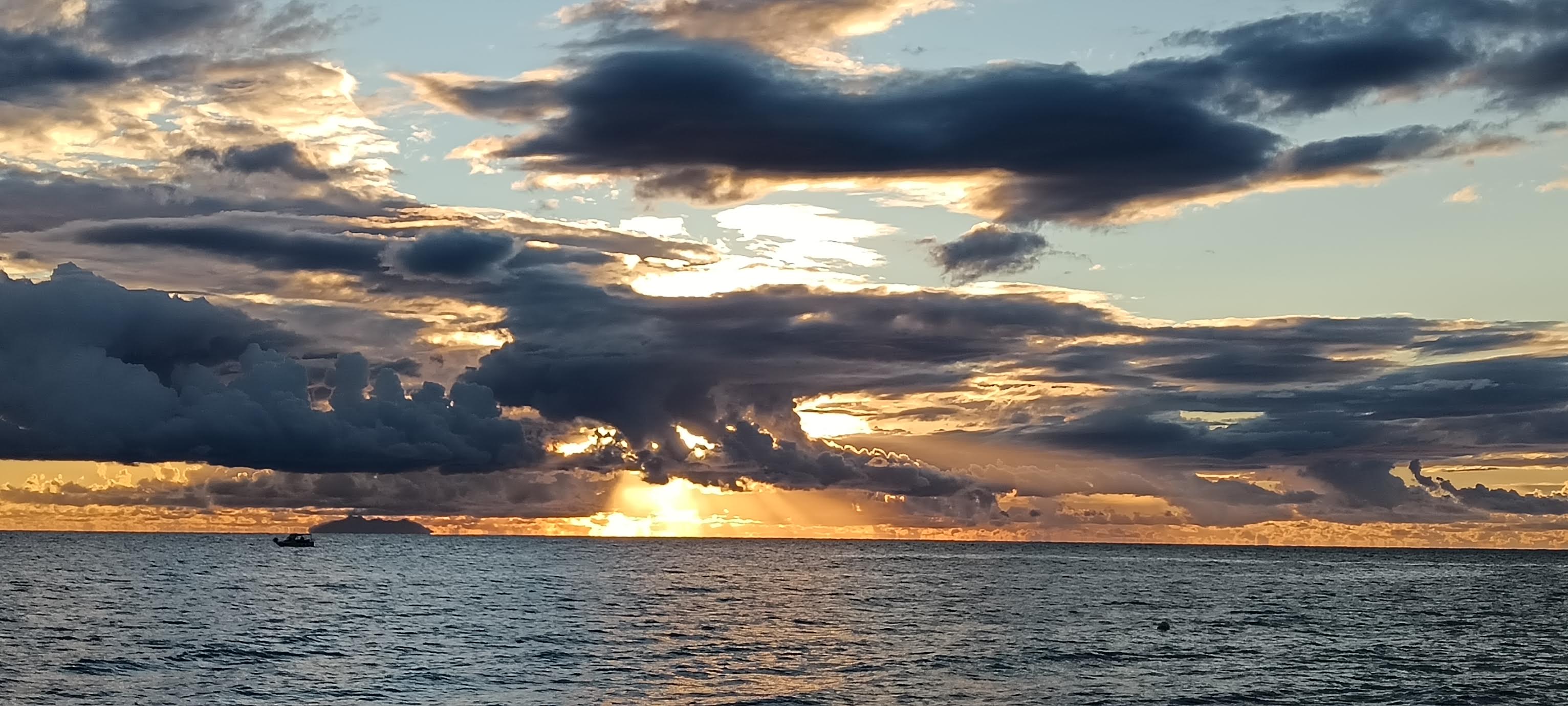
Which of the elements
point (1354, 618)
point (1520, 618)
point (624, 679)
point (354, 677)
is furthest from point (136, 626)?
point (1520, 618)

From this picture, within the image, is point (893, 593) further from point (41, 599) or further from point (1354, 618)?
point (41, 599)

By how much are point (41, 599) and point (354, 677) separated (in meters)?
85.1

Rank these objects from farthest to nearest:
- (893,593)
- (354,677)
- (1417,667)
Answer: (893,593) < (1417,667) < (354,677)

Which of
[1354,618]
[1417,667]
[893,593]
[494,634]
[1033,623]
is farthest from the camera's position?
[893,593]

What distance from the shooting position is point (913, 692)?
78.6m

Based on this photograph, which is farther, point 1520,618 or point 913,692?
point 1520,618

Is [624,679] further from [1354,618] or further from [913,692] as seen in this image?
[1354,618]

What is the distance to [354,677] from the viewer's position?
8506 centimetres

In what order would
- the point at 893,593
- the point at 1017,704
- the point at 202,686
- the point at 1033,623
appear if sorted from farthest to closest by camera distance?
1. the point at 893,593
2. the point at 1033,623
3. the point at 202,686
4. the point at 1017,704

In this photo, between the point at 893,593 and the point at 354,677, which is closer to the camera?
the point at 354,677

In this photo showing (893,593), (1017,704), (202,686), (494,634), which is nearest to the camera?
(1017,704)

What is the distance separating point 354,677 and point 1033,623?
6731cm

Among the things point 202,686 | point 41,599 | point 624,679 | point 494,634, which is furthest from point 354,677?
point 41,599

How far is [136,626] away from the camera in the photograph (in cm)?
11869
